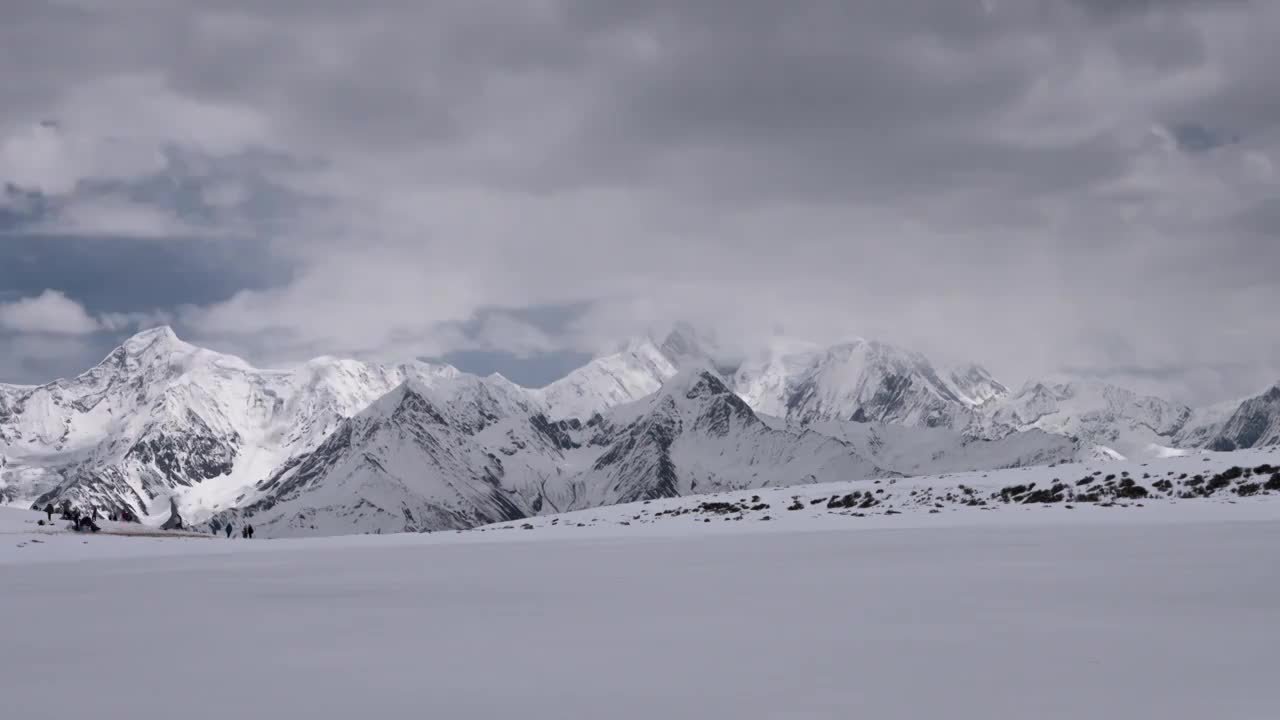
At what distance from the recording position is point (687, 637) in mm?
12367

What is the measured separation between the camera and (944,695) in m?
9.01

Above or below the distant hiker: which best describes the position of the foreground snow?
above

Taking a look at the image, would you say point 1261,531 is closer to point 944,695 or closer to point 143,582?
point 944,695

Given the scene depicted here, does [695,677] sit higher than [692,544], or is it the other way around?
[695,677]

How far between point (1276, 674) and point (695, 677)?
196 inches

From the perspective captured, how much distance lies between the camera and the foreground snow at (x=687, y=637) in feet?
29.7

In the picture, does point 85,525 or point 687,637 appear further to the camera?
point 85,525

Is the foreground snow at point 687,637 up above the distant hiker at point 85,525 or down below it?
above

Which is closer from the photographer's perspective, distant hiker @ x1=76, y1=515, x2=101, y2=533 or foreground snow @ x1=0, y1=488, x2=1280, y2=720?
foreground snow @ x1=0, y1=488, x2=1280, y2=720

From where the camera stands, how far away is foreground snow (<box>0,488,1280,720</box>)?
906cm

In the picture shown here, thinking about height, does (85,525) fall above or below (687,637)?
below

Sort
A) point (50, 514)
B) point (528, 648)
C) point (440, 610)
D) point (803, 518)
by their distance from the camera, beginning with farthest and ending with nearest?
point (50, 514)
point (803, 518)
point (440, 610)
point (528, 648)

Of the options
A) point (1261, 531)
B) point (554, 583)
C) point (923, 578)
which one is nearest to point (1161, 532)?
point (1261, 531)

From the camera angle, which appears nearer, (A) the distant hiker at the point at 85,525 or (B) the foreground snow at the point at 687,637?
(B) the foreground snow at the point at 687,637
